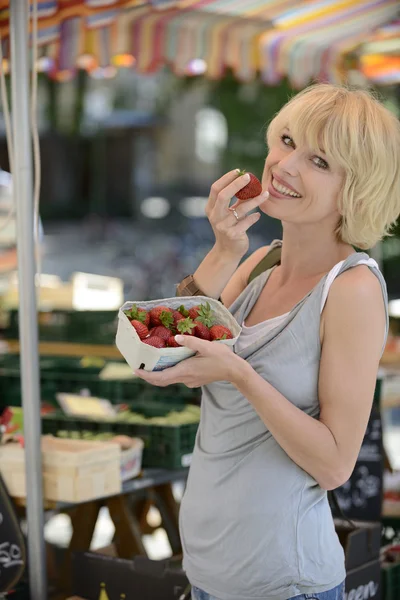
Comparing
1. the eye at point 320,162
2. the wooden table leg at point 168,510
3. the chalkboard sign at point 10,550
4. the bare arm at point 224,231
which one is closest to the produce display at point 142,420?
the wooden table leg at point 168,510

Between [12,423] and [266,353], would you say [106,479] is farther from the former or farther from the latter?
[266,353]

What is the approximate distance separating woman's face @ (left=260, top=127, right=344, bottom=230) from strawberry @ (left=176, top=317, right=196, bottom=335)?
28 centimetres

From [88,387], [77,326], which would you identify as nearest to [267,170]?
[88,387]

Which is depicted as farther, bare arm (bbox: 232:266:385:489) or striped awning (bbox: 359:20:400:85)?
striped awning (bbox: 359:20:400:85)

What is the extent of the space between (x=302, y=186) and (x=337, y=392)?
44 cm

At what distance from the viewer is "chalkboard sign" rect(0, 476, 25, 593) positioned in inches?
113

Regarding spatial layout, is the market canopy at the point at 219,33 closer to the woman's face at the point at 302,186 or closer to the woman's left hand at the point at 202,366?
the woman's face at the point at 302,186

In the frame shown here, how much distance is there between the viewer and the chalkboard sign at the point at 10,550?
9.45 feet

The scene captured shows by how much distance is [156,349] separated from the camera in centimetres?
182

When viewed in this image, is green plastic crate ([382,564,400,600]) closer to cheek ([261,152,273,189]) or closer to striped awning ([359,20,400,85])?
cheek ([261,152,273,189])

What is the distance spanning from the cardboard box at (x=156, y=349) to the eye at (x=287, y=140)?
0.37m

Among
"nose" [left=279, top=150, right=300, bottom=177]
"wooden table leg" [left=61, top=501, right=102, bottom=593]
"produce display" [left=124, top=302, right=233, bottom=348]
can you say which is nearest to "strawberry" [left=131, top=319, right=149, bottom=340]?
"produce display" [left=124, top=302, right=233, bottom=348]

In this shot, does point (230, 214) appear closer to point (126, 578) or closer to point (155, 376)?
point (155, 376)

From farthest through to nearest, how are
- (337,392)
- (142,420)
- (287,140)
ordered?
1. (142,420)
2. (287,140)
3. (337,392)
